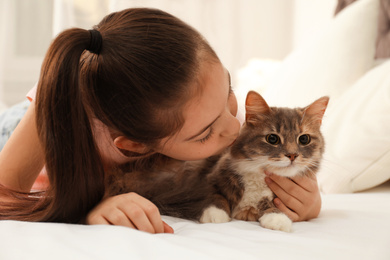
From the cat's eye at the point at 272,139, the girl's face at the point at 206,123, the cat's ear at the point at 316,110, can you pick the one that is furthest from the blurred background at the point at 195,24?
the girl's face at the point at 206,123

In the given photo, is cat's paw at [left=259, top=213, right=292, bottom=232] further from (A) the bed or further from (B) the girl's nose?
(B) the girl's nose

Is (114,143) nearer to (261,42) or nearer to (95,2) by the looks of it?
(95,2)

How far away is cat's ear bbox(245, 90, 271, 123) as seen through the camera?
1246 millimetres

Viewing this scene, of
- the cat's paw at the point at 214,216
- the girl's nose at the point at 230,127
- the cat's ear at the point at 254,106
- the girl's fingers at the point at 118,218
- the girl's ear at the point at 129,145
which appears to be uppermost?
the cat's ear at the point at 254,106

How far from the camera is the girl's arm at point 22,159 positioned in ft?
4.08

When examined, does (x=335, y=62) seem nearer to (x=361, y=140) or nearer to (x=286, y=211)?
(x=361, y=140)

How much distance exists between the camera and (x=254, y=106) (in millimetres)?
1265

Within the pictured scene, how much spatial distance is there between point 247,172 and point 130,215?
439mm

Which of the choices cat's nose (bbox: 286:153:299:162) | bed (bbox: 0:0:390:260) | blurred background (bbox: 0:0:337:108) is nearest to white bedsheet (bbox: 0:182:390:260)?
bed (bbox: 0:0:390:260)

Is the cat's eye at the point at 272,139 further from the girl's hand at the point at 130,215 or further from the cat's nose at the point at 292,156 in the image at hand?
the girl's hand at the point at 130,215

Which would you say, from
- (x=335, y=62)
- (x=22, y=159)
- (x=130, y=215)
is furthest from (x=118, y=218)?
(x=335, y=62)

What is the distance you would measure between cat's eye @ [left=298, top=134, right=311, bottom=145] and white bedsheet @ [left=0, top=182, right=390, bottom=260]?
30 cm

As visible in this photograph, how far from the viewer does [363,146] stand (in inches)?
57.2

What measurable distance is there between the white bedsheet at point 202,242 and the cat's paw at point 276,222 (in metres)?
0.02
